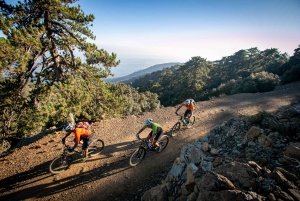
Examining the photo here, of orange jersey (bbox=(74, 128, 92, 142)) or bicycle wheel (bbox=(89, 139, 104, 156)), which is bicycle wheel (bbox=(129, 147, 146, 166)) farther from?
orange jersey (bbox=(74, 128, 92, 142))

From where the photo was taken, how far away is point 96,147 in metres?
9.15

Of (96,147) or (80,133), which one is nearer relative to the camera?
(80,133)

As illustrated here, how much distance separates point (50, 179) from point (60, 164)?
28.5 inches

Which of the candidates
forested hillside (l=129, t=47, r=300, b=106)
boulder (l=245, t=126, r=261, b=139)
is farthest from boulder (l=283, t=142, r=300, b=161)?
forested hillside (l=129, t=47, r=300, b=106)

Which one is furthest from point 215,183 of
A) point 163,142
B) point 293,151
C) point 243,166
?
point 163,142

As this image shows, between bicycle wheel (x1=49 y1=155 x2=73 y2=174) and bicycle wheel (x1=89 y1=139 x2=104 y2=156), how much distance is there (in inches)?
47.2

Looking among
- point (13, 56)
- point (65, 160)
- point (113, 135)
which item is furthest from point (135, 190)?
point (13, 56)

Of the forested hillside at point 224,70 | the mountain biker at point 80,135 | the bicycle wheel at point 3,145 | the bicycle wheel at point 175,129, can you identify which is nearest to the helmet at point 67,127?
the mountain biker at point 80,135

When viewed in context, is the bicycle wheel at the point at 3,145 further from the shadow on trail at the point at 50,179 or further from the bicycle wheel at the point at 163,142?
the bicycle wheel at the point at 163,142

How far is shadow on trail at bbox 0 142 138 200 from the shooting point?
650cm

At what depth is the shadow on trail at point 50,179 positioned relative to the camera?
6496 mm

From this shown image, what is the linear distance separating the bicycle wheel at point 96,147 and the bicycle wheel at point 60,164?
120cm

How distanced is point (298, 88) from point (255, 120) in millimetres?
21713

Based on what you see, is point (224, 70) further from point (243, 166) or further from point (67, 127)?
point (67, 127)
